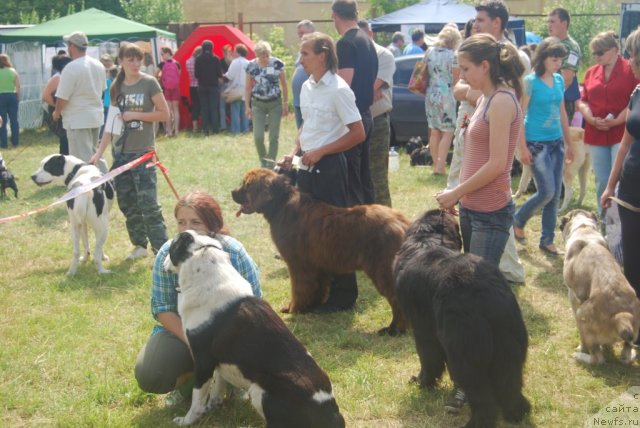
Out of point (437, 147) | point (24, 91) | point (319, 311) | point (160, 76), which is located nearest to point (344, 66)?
point (319, 311)

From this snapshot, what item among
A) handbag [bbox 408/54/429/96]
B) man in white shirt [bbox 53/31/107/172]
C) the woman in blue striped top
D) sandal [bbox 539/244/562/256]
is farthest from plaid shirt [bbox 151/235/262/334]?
handbag [bbox 408/54/429/96]

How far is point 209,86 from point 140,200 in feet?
30.6

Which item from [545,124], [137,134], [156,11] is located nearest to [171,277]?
[137,134]

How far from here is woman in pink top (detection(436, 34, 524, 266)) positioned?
3666mm

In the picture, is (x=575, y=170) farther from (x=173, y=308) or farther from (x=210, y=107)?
(x=210, y=107)

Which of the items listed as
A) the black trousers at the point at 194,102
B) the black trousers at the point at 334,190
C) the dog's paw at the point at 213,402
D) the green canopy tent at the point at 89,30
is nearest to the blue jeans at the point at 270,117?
the black trousers at the point at 334,190

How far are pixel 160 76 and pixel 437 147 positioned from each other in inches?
339

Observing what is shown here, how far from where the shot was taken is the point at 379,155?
662 centimetres

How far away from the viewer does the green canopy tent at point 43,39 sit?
16.5 meters

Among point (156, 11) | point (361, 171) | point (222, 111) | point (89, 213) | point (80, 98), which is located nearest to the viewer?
point (361, 171)

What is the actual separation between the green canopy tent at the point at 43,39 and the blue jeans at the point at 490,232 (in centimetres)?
1431

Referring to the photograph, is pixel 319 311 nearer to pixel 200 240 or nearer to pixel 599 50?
pixel 200 240

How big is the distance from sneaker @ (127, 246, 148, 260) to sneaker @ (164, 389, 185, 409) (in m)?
3.23

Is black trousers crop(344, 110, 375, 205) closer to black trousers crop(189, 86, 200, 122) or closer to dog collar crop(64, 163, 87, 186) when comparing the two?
dog collar crop(64, 163, 87, 186)
